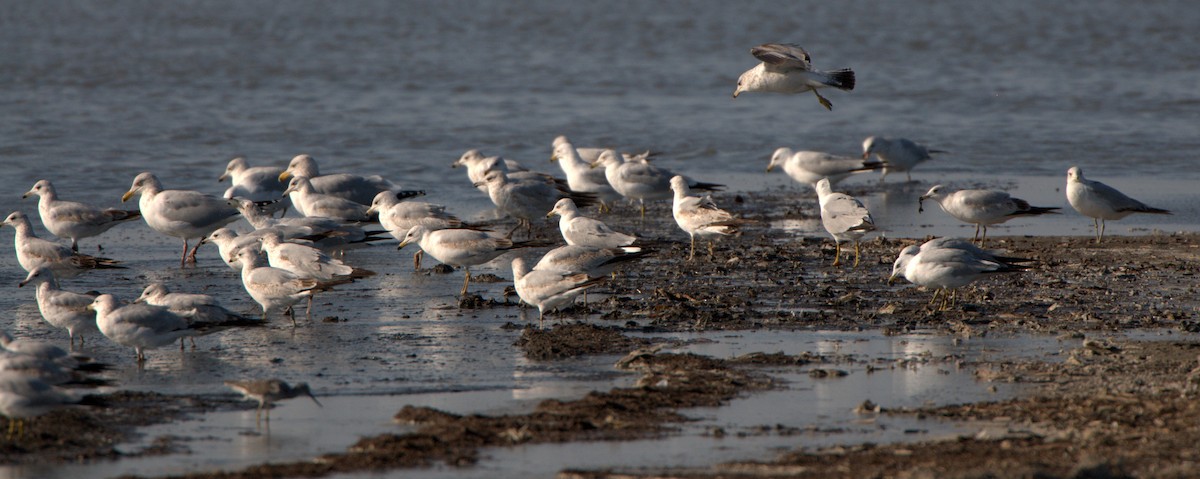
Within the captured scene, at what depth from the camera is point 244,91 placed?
93.2 ft

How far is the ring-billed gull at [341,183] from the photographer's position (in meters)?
15.2

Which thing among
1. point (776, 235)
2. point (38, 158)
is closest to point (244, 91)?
point (38, 158)

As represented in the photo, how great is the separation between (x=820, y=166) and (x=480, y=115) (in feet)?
31.2

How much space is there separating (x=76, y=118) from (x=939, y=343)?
18.5m

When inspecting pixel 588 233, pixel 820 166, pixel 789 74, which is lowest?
pixel 588 233

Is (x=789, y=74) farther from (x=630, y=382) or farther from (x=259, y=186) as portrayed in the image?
(x=259, y=186)

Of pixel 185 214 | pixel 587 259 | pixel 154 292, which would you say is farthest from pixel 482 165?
pixel 154 292

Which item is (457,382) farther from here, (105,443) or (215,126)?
(215,126)

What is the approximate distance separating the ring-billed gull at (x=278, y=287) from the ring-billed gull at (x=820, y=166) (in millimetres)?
8346

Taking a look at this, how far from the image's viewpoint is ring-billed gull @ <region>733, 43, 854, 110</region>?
1111cm

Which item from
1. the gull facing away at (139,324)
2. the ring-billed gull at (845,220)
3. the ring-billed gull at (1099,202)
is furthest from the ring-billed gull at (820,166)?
the gull facing away at (139,324)

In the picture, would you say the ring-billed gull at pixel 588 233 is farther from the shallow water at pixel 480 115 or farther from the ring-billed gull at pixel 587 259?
the ring-billed gull at pixel 587 259

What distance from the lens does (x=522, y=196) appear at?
14516 millimetres

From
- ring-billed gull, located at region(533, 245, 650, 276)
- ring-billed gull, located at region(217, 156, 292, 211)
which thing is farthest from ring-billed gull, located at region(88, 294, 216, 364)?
ring-billed gull, located at region(217, 156, 292, 211)
